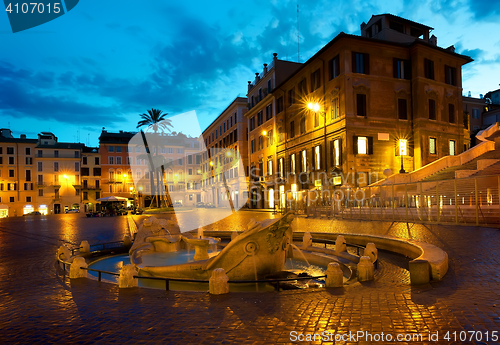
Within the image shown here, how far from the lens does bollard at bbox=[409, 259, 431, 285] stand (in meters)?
5.98

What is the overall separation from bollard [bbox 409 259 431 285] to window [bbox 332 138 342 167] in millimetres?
23904

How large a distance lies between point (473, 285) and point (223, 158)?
5713cm

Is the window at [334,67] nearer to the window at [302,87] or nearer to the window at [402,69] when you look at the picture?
the window at [302,87]

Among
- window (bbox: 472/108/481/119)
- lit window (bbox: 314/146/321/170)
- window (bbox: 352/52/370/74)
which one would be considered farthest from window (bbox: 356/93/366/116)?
window (bbox: 472/108/481/119)

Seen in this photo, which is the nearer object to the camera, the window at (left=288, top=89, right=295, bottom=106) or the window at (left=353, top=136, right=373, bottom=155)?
the window at (left=353, top=136, right=373, bottom=155)

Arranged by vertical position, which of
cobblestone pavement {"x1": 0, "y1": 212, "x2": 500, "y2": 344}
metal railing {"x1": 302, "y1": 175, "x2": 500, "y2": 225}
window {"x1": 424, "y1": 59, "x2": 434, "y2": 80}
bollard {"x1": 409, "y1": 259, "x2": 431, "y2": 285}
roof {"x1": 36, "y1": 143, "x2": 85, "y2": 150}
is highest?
window {"x1": 424, "y1": 59, "x2": 434, "y2": 80}

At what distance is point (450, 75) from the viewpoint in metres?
32.4

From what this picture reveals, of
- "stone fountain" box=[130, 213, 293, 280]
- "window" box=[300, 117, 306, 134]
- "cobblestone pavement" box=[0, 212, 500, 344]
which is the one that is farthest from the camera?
"window" box=[300, 117, 306, 134]

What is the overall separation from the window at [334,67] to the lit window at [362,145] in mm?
5866

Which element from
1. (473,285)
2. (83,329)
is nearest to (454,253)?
(473,285)

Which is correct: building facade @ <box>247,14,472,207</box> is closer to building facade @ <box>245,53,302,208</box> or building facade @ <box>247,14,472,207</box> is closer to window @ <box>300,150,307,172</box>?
window @ <box>300,150,307,172</box>

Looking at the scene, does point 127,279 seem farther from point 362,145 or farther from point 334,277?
point 362,145

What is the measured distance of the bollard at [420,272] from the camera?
19.6ft

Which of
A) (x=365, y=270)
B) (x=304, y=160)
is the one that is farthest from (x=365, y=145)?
(x=365, y=270)
